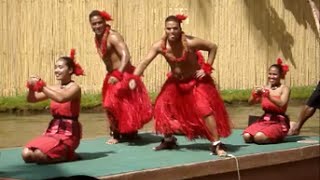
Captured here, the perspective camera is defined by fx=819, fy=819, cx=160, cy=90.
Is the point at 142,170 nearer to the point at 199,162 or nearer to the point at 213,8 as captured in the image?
the point at 199,162

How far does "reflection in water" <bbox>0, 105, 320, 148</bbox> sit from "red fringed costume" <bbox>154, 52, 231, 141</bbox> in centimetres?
272

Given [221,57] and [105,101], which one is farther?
[221,57]

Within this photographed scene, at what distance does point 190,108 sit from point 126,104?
683 millimetres

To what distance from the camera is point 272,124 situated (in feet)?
24.0

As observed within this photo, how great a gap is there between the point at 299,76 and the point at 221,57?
187 cm

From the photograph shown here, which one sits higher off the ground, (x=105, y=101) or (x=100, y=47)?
(x=100, y=47)

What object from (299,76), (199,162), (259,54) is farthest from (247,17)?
(199,162)

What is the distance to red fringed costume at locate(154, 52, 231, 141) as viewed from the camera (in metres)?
6.57

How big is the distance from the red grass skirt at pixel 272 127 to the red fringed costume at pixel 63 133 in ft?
6.11

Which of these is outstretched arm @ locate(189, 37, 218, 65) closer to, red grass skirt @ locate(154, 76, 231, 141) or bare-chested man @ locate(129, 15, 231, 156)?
bare-chested man @ locate(129, 15, 231, 156)

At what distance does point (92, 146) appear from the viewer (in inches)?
277

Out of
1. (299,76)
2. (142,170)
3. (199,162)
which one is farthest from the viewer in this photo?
(299,76)

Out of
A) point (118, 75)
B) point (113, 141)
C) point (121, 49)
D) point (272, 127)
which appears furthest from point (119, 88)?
point (272, 127)

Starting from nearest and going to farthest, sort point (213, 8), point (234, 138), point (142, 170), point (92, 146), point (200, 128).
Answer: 1. point (142, 170)
2. point (200, 128)
3. point (92, 146)
4. point (234, 138)
5. point (213, 8)
